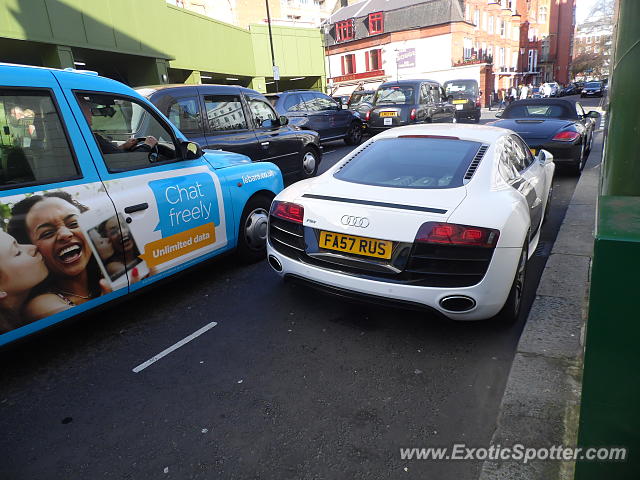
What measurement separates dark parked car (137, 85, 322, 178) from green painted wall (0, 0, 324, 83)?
1015cm

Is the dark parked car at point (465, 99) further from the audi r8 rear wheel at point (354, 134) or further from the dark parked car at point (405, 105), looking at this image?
the audi r8 rear wheel at point (354, 134)

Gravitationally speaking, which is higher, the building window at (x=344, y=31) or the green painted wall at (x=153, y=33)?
the building window at (x=344, y=31)

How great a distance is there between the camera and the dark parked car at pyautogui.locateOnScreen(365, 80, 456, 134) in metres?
13.2

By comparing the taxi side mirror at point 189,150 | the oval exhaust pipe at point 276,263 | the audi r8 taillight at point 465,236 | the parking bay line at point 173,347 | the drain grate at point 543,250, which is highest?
the taxi side mirror at point 189,150

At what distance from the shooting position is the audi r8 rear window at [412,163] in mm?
3570

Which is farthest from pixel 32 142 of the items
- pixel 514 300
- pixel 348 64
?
pixel 348 64

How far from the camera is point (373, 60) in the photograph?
159 ft

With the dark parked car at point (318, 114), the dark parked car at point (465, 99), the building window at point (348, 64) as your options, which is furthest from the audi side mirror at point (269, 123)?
the building window at point (348, 64)

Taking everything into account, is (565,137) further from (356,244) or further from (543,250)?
(356,244)

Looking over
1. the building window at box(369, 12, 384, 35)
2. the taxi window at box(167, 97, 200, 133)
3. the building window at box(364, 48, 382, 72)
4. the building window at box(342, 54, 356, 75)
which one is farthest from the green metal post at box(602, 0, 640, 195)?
the building window at box(342, 54, 356, 75)

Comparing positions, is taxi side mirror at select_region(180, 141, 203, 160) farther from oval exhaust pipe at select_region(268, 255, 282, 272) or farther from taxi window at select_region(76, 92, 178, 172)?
oval exhaust pipe at select_region(268, 255, 282, 272)

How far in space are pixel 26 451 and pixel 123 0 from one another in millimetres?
18123

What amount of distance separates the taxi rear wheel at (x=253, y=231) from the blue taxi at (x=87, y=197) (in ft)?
1.50

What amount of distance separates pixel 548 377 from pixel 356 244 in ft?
4.76
